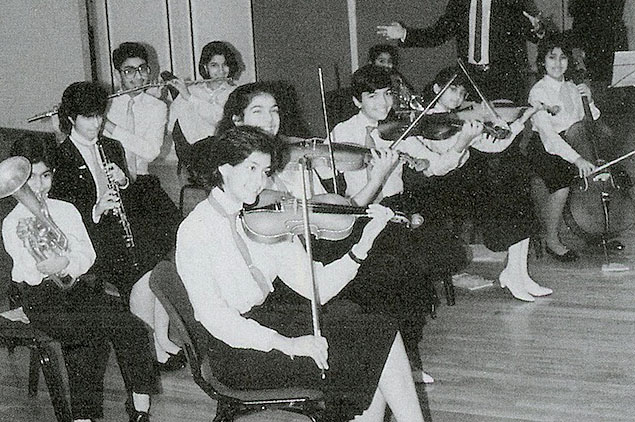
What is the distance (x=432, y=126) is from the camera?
3.54 meters

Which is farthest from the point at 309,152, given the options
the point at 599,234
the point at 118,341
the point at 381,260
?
Answer: the point at 599,234

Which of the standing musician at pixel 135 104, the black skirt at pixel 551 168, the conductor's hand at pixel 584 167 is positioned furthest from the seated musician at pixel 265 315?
the black skirt at pixel 551 168

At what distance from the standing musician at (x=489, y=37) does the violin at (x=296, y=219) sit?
6.33ft

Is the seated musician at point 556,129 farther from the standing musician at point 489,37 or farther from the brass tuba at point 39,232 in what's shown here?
the brass tuba at point 39,232

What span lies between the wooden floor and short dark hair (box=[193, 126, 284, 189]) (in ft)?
2.94

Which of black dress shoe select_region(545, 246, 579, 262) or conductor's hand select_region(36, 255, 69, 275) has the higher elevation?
conductor's hand select_region(36, 255, 69, 275)

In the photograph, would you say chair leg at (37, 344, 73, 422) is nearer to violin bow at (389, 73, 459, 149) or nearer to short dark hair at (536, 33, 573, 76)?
violin bow at (389, 73, 459, 149)

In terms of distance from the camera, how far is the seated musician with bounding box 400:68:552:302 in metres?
3.57

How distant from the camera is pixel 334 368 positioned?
1975mm

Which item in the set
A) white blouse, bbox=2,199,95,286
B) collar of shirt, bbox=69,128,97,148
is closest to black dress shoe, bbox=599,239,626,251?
collar of shirt, bbox=69,128,97,148

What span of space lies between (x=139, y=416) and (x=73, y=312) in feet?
1.20

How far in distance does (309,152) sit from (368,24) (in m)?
2.89

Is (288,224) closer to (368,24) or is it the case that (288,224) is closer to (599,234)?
(599,234)

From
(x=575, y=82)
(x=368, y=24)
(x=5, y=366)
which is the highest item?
(x=368, y=24)
